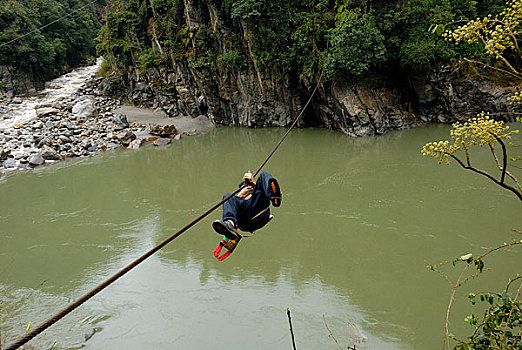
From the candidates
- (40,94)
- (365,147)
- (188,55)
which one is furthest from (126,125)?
(365,147)

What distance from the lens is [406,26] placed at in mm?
9023

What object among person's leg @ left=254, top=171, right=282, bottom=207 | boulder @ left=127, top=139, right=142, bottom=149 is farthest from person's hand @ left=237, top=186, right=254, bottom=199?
boulder @ left=127, top=139, right=142, bottom=149

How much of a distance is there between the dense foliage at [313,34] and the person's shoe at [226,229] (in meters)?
7.38

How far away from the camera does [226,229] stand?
8.18 feet

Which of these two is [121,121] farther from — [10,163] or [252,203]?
[252,203]

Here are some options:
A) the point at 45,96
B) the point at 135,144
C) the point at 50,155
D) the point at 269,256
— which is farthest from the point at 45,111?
the point at 269,256

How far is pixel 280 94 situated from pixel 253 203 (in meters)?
8.99

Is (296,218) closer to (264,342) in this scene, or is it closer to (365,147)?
(264,342)

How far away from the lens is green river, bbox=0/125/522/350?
3416mm

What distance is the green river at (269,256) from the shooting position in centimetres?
342

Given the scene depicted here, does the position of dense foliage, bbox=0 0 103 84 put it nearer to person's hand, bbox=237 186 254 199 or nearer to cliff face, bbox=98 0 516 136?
cliff face, bbox=98 0 516 136

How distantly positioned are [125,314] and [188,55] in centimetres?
1060

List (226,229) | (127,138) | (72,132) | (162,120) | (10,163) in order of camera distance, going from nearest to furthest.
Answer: (226,229) < (10,163) < (127,138) < (72,132) < (162,120)

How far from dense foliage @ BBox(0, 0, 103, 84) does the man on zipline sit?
17542 millimetres
